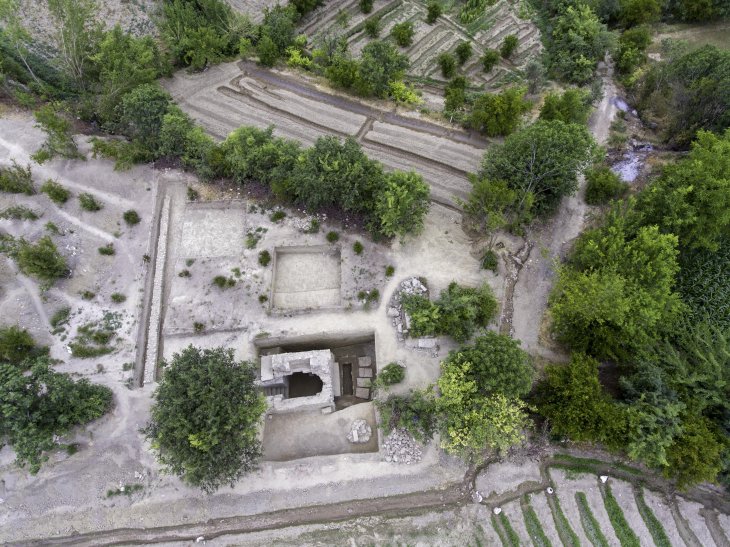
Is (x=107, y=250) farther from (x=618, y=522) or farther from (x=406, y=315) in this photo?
(x=618, y=522)

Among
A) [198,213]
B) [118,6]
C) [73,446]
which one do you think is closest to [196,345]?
[73,446]

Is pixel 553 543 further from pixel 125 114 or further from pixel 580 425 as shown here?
pixel 125 114

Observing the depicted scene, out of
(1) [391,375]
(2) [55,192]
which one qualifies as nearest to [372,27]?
(2) [55,192]

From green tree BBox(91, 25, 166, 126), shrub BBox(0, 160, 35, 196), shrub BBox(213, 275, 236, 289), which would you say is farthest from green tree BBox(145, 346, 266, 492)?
green tree BBox(91, 25, 166, 126)

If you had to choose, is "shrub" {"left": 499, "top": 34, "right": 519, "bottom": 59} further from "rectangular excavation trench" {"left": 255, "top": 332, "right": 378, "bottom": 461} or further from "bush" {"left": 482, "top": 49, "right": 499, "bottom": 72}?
"rectangular excavation trench" {"left": 255, "top": 332, "right": 378, "bottom": 461}

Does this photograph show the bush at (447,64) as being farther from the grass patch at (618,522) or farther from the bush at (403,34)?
the grass patch at (618,522)

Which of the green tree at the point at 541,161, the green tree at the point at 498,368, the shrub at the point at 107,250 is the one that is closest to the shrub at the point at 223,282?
the shrub at the point at 107,250
